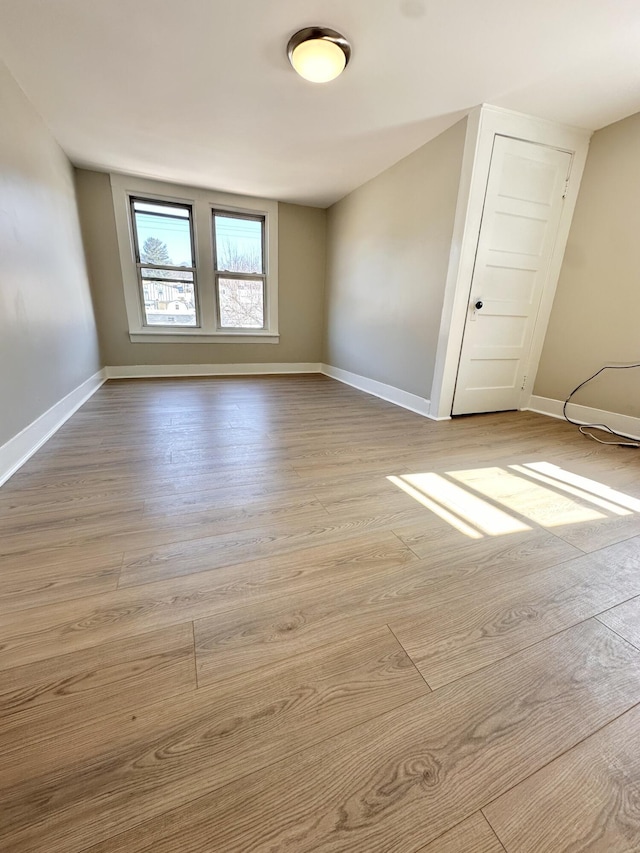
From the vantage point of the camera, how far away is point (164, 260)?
4195 mm

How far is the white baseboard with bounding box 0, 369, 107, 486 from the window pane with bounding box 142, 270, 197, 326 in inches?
59.1

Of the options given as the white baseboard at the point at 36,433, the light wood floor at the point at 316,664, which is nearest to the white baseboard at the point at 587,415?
the light wood floor at the point at 316,664

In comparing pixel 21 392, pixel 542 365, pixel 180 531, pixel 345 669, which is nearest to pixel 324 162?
pixel 542 365

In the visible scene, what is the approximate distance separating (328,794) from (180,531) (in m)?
0.97

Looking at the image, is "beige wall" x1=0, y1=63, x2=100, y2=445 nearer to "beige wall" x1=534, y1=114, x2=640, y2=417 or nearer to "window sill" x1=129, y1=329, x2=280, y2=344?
"window sill" x1=129, y1=329, x2=280, y2=344

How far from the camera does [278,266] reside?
15.3 ft

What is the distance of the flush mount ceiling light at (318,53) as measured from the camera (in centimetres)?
175

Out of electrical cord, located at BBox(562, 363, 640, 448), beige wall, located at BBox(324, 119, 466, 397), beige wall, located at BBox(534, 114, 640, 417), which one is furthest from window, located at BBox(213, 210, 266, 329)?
electrical cord, located at BBox(562, 363, 640, 448)

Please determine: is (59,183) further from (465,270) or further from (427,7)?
(465,270)

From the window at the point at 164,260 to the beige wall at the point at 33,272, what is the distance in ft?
2.62

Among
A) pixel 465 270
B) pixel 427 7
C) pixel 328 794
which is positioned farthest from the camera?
pixel 465 270

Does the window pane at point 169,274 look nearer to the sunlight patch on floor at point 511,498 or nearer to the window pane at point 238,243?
the window pane at point 238,243

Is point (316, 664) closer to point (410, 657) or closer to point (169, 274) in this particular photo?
point (410, 657)

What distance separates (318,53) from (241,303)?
310cm
